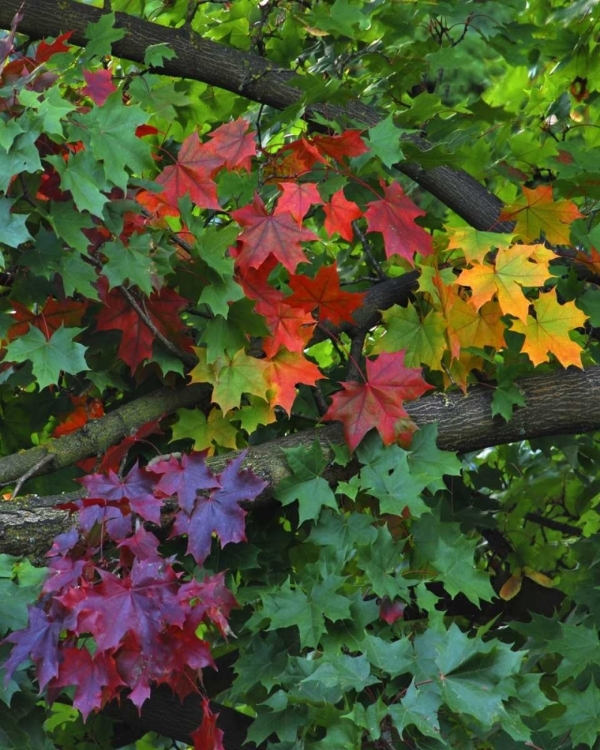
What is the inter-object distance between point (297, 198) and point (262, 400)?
50 centimetres

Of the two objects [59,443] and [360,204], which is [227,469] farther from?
[360,204]

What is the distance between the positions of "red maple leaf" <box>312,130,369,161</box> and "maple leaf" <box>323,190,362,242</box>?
0.10 metres

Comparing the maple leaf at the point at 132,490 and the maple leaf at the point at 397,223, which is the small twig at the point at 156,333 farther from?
the maple leaf at the point at 397,223

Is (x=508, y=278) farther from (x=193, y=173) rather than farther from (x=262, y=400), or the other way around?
(x=193, y=173)

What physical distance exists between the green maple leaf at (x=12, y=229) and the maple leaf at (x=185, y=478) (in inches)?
21.1

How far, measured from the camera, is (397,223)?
2.85 meters

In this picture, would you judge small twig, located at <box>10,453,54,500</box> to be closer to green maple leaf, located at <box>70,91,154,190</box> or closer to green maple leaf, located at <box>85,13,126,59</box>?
green maple leaf, located at <box>70,91,154,190</box>

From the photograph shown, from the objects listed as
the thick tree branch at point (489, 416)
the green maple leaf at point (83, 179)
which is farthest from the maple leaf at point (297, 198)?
the thick tree branch at point (489, 416)

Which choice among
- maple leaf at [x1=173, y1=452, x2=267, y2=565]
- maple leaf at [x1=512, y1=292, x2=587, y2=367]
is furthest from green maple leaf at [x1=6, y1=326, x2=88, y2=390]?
maple leaf at [x1=512, y1=292, x2=587, y2=367]

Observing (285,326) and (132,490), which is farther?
(285,326)

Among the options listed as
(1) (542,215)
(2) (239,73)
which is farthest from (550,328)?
(2) (239,73)

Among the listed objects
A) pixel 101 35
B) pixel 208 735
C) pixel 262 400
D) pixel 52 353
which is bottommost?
pixel 208 735

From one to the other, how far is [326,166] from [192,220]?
→ 0.36 m

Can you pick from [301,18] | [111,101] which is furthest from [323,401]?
[301,18]
